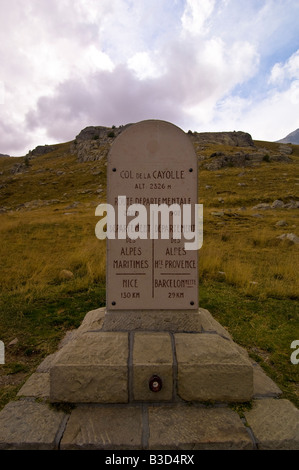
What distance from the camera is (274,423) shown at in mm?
2002

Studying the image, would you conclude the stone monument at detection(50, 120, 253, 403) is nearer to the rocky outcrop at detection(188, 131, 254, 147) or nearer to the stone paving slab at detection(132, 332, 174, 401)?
the stone paving slab at detection(132, 332, 174, 401)

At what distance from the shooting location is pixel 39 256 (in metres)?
7.68

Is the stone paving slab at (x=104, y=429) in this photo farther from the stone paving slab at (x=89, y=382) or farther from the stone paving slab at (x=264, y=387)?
the stone paving slab at (x=264, y=387)

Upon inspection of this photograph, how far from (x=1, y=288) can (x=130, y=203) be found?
4052mm

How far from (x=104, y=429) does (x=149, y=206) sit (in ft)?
6.34

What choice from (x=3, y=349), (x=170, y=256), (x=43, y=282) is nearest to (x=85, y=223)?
(x=43, y=282)

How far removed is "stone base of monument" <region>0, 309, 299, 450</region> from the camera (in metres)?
1.85

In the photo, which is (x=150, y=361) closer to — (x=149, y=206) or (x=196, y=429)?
(x=196, y=429)

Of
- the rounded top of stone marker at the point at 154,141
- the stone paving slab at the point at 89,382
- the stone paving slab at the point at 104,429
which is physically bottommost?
the stone paving slab at the point at 104,429

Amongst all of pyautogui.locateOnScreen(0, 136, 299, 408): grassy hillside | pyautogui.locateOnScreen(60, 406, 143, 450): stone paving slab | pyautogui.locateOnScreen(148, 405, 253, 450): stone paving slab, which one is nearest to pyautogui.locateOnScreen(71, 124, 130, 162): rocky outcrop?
pyautogui.locateOnScreen(0, 136, 299, 408): grassy hillside

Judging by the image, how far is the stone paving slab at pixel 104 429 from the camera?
181cm

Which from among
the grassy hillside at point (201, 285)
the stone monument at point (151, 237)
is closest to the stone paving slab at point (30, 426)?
the grassy hillside at point (201, 285)

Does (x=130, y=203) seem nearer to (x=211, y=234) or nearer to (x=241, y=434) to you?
(x=241, y=434)
